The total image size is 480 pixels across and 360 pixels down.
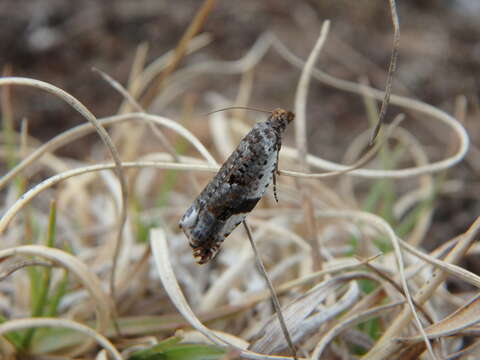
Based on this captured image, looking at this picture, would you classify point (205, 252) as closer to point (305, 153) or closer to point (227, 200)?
point (227, 200)

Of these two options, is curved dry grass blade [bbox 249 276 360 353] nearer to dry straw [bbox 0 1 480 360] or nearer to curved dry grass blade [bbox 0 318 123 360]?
dry straw [bbox 0 1 480 360]

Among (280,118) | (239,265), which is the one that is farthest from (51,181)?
(239,265)

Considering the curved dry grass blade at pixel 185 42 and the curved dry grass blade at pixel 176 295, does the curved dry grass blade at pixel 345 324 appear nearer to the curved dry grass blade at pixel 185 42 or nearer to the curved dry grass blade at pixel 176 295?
the curved dry grass blade at pixel 176 295

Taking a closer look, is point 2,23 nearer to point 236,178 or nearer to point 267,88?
point 267,88

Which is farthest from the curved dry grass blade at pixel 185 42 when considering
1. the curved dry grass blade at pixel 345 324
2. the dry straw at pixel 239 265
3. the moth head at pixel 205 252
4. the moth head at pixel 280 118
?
the curved dry grass blade at pixel 345 324

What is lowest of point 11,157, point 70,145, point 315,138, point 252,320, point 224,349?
point 224,349

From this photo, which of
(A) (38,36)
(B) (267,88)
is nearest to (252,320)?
(B) (267,88)
